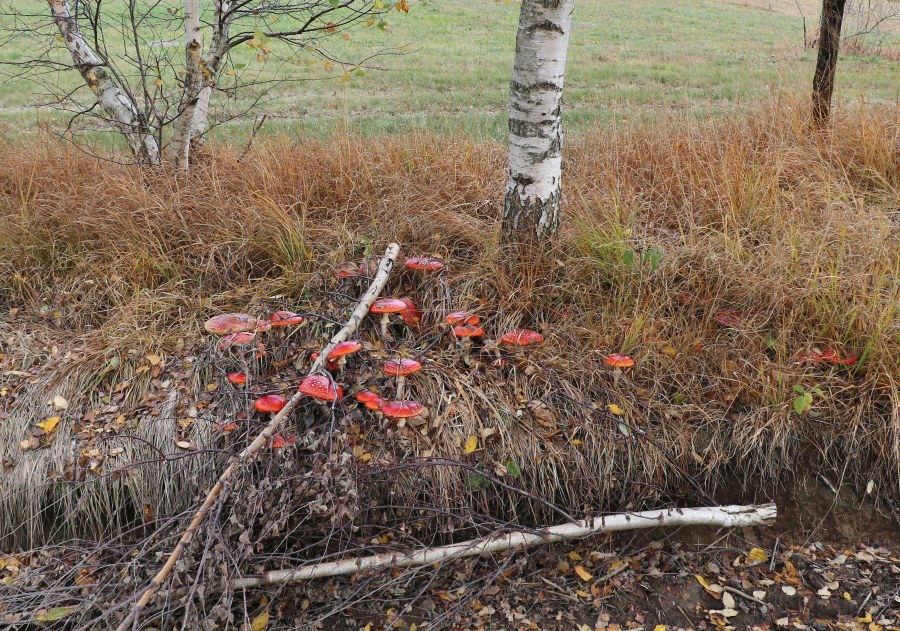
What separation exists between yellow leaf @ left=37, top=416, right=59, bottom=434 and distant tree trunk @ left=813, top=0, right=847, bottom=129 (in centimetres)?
506

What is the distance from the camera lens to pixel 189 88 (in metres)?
4.30

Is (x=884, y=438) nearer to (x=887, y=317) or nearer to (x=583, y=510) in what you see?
A: (x=887, y=317)

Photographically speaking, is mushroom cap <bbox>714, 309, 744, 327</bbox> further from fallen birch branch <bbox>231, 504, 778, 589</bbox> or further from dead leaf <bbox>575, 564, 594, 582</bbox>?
dead leaf <bbox>575, 564, 594, 582</bbox>

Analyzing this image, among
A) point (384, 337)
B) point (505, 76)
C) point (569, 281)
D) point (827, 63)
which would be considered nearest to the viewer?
point (384, 337)

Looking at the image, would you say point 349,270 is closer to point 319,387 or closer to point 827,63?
point 319,387

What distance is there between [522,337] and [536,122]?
1.08 metres

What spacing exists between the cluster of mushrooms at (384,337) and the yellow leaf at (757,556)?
95 centimetres

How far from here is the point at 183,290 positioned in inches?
144

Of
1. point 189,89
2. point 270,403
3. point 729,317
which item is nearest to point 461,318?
point 270,403

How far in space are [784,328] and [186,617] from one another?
2713 mm

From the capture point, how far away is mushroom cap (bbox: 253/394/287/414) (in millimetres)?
2717

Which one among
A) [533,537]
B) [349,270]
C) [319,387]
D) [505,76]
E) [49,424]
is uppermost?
[505,76]

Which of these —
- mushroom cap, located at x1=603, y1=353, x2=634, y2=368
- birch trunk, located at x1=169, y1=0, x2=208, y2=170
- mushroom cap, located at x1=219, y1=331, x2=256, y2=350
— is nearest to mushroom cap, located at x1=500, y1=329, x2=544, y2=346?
mushroom cap, located at x1=603, y1=353, x2=634, y2=368

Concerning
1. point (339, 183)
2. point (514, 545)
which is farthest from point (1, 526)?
point (339, 183)
